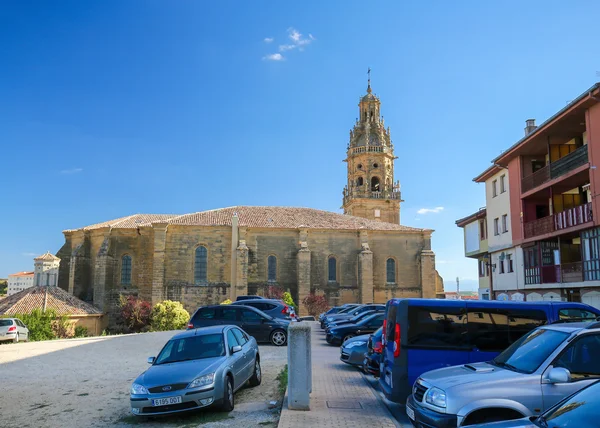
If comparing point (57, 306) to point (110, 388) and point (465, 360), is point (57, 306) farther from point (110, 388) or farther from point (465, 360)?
point (465, 360)

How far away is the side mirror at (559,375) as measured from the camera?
216 inches

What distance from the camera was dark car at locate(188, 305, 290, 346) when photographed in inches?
700

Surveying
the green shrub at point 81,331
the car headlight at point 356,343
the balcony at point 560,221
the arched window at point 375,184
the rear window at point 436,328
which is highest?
the arched window at point 375,184

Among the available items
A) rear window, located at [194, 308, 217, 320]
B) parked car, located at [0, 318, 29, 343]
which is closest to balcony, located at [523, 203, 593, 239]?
rear window, located at [194, 308, 217, 320]

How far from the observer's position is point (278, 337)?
17828mm

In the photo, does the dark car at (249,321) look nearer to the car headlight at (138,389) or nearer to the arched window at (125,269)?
the car headlight at (138,389)

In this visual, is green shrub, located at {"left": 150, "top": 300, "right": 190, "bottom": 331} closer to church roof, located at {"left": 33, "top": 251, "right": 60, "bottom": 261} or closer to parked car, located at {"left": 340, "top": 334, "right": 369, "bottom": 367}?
parked car, located at {"left": 340, "top": 334, "right": 369, "bottom": 367}

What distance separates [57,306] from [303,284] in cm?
1795

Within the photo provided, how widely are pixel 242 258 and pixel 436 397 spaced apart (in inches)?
1350

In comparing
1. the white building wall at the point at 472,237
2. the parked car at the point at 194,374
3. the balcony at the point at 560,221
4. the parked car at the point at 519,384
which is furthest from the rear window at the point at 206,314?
the white building wall at the point at 472,237

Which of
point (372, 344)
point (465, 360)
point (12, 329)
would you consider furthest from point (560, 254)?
point (12, 329)

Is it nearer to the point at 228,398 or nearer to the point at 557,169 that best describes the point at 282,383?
the point at 228,398

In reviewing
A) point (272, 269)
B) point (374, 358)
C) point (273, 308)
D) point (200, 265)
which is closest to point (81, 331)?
point (200, 265)

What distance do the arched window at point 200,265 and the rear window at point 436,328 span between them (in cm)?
3439
